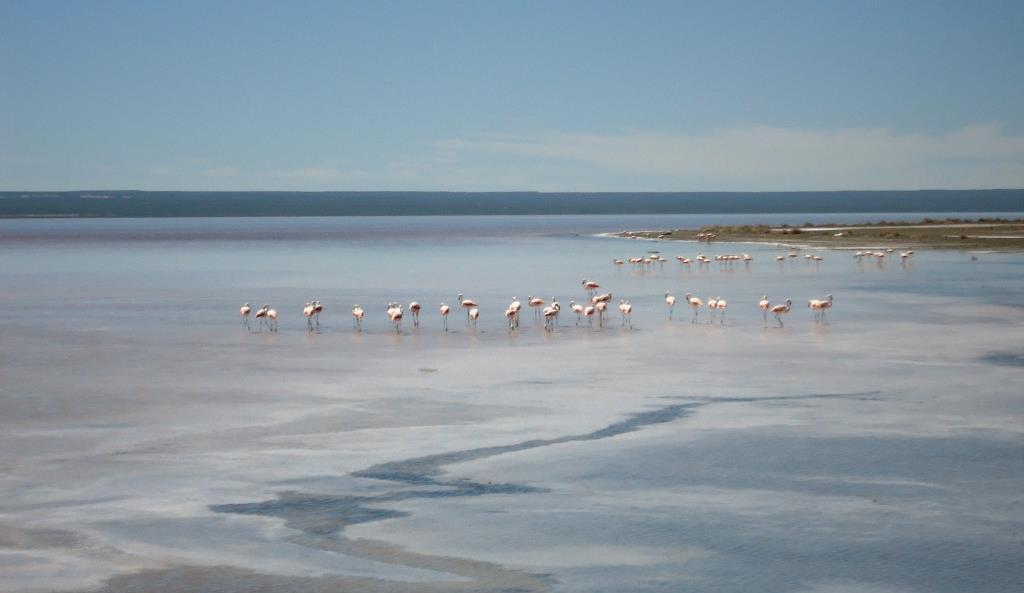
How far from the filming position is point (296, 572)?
789 centimetres

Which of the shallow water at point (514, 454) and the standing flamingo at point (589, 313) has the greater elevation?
the standing flamingo at point (589, 313)

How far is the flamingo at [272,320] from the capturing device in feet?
67.0

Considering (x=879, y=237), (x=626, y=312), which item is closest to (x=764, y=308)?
(x=626, y=312)

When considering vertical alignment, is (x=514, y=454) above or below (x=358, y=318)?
below

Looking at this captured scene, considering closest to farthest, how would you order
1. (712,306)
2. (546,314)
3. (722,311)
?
1. (546,314)
2. (712,306)
3. (722,311)

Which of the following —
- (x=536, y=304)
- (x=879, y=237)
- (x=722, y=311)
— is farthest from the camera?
(x=879, y=237)

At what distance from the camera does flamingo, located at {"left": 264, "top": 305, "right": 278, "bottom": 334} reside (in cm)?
2042

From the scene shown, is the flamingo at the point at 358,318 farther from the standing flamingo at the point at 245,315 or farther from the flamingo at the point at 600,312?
the flamingo at the point at 600,312

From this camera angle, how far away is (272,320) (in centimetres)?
2156

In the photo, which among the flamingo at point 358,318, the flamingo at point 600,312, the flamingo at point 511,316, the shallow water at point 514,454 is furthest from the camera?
the flamingo at point 600,312

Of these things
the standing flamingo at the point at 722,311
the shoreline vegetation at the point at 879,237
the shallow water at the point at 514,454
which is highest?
the shoreline vegetation at the point at 879,237

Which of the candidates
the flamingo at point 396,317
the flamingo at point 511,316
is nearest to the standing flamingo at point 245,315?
the flamingo at point 396,317

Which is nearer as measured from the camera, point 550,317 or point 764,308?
point 550,317

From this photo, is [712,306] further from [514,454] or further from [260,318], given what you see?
[514,454]
